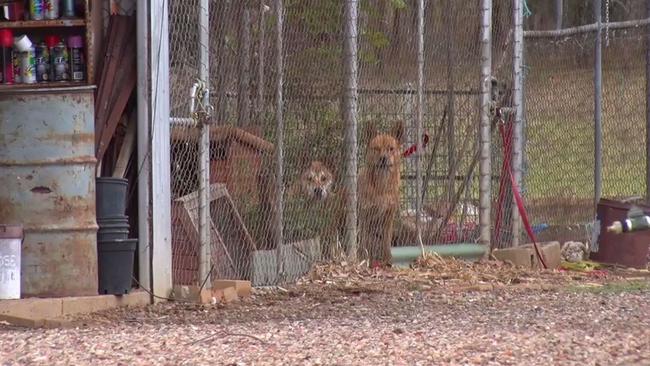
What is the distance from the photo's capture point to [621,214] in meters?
11.6

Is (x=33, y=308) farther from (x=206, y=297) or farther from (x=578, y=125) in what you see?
(x=578, y=125)

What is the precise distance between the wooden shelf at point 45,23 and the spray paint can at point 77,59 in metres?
0.14

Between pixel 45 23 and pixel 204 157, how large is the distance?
1.46 metres

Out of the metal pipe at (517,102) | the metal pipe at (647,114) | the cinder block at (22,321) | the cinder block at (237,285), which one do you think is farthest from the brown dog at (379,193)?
the cinder block at (22,321)

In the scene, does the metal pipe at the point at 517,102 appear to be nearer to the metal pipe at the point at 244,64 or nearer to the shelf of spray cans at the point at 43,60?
the metal pipe at the point at 244,64

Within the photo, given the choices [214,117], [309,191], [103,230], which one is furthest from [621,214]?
[103,230]

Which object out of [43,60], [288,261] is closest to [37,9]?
Answer: [43,60]

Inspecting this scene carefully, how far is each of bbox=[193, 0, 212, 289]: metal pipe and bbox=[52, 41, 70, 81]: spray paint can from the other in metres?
0.97

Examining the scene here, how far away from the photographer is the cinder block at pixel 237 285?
9.25 m

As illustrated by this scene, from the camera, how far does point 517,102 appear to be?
1198 centimetres

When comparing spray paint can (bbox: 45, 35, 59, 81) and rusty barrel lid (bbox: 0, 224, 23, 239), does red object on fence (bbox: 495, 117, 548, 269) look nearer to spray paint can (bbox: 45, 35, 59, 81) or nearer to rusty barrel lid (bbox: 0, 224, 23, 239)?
spray paint can (bbox: 45, 35, 59, 81)

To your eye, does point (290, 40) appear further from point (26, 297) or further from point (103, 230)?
point (26, 297)

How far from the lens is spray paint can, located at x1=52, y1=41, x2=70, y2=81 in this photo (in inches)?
350

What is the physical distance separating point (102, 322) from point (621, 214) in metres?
5.44
